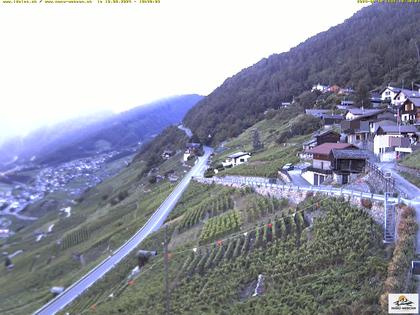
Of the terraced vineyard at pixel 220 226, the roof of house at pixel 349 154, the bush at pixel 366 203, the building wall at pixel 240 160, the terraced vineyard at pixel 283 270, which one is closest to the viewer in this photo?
the terraced vineyard at pixel 283 270

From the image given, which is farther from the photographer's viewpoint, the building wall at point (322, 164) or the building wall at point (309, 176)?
the building wall at point (309, 176)

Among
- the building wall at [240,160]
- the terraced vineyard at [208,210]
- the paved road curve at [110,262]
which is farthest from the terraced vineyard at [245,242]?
the building wall at [240,160]

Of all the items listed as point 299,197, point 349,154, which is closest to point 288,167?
point 349,154

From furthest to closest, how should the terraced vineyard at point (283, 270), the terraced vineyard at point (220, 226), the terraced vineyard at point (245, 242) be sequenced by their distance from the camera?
1. the terraced vineyard at point (220, 226)
2. the terraced vineyard at point (245, 242)
3. the terraced vineyard at point (283, 270)

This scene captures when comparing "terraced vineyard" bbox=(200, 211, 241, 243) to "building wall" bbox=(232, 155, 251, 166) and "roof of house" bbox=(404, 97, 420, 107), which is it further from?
"roof of house" bbox=(404, 97, 420, 107)

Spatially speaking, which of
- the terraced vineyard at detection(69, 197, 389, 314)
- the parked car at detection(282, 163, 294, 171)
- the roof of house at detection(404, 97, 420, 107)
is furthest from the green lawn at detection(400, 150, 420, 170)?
the roof of house at detection(404, 97, 420, 107)

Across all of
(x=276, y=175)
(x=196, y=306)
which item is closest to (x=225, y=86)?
(x=276, y=175)

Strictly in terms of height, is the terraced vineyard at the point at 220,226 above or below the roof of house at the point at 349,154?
below

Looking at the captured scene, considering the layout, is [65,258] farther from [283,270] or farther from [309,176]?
[283,270]

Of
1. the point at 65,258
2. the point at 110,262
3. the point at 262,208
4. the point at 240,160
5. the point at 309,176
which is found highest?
the point at 262,208

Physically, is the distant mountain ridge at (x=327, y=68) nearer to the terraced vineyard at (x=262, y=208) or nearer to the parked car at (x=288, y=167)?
the parked car at (x=288, y=167)
